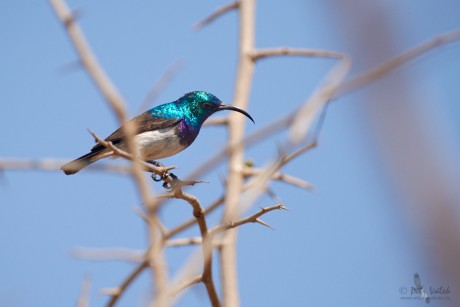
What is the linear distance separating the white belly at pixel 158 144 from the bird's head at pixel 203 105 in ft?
1.81

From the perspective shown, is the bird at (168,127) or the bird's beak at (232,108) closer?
the bird at (168,127)

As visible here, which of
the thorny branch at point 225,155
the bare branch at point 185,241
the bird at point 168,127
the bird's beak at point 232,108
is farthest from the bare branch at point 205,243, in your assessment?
the bird's beak at point 232,108

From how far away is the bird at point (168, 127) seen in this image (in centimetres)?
641

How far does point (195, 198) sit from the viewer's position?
3.96 meters

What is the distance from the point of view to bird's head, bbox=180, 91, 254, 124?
284 inches

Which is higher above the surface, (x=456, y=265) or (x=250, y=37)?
(x=250, y=37)

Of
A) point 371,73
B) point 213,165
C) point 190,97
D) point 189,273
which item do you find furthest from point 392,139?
point 190,97

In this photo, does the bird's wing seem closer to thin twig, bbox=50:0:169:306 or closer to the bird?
the bird

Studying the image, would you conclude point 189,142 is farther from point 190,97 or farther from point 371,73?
point 371,73

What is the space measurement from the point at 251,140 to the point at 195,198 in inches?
78.6

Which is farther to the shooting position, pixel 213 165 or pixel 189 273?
pixel 189 273

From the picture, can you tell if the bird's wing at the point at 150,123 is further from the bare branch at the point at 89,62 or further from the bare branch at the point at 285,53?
the bare branch at the point at 89,62

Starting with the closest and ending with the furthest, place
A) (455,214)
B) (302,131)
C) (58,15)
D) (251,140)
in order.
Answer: (455,214), (251,140), (302,131), (58,15)

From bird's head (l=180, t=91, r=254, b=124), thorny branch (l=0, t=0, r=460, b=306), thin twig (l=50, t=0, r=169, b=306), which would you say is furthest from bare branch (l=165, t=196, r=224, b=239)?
bird's head (l=180, t=91, r=254, b=124)
